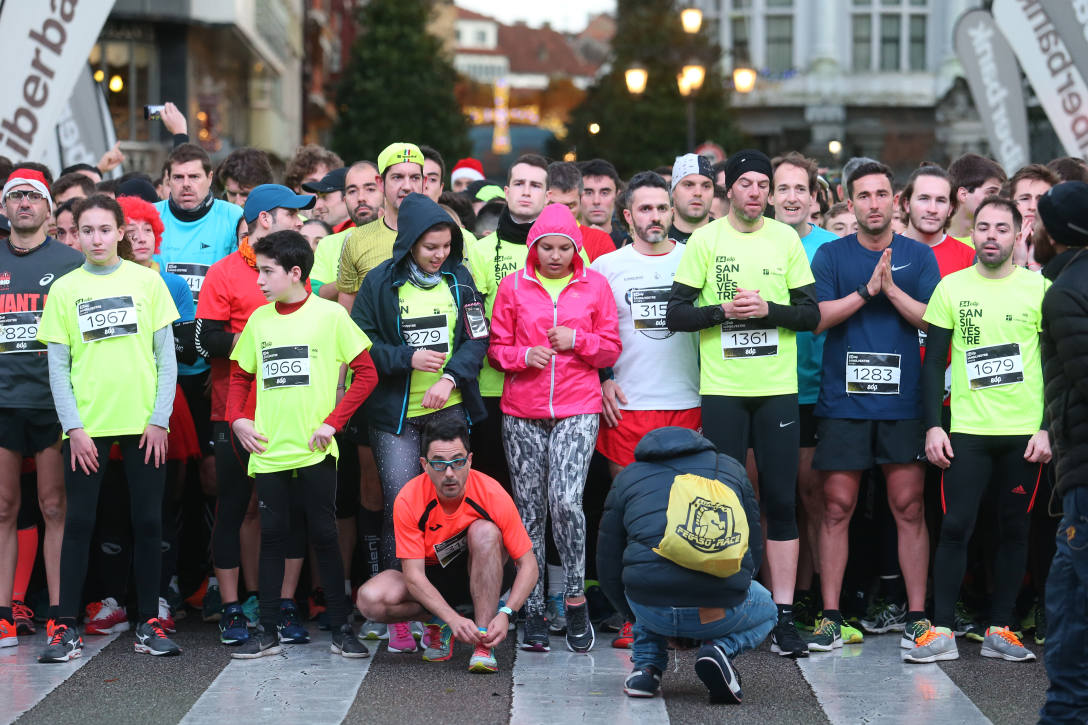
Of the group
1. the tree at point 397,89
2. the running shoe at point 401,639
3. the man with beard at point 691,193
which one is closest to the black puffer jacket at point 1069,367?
the man with beard at point 691,193

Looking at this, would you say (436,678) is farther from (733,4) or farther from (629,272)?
(733,4)

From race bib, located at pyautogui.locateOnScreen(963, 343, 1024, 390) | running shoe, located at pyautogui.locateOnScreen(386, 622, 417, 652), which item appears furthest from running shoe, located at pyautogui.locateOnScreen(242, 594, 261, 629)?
race bib, located at pyautogui.locateOnScreen(963, 343, 1024, 390)

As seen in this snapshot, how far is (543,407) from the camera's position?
732cm

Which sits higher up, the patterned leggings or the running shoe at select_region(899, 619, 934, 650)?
the patterned leggings

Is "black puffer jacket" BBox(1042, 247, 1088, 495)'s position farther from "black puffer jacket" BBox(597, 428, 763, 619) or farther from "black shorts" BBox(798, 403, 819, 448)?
"black shorts" BBox(798, 403, 819, 448)

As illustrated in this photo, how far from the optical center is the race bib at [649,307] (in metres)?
7.64

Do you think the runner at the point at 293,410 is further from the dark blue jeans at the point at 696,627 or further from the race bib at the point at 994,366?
the race bib at the point at 994,366

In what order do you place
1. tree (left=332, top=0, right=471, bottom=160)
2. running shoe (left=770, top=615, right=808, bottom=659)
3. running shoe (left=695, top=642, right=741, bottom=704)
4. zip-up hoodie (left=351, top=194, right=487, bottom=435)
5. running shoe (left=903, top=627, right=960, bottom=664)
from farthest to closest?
tree (left=332, top=0, right=471, bottom=160), zip-up hoodie (left=351, top=194, right=487, bottom=435), running shoe (left=770, top=615, right=808, bottom=659), running shoe (left=903, top=627, right=960, bottom=664), running shoe (left=695, top=642, right=741, bottom=704)

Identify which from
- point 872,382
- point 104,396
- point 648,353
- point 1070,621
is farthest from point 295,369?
point 1070,621

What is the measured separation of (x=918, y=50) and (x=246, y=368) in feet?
163

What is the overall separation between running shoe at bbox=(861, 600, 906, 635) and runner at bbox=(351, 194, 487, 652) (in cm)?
235

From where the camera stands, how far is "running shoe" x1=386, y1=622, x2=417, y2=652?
7113 millimetres

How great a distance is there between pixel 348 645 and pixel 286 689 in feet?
2.25

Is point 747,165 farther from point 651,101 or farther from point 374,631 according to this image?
point 651,101
